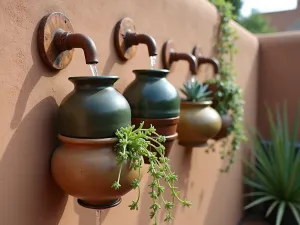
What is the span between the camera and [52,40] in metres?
0.93

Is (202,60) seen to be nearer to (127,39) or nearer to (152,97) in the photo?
(127,39)

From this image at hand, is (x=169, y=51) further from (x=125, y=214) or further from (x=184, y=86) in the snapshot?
(x=125, y=214)

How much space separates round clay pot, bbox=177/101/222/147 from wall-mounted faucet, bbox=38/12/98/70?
0.75 metres

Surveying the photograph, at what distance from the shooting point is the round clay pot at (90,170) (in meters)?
0.85

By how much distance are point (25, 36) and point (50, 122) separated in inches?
9.9

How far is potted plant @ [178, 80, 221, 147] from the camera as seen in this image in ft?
5.21

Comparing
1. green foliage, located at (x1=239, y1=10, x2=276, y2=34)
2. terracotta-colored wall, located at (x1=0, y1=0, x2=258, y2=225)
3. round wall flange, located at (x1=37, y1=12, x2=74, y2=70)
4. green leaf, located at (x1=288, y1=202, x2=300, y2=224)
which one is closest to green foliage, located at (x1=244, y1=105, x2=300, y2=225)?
green leaf, located at (x1=288, y1=202, x2=300, y2=224)

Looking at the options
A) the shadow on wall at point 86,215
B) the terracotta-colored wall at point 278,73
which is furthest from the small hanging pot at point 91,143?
the terracotta-colored wall at point 278,73

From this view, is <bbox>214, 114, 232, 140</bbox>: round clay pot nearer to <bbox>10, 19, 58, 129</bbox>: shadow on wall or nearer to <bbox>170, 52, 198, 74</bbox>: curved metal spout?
<bbox>170, 52, 198, 74</bbox>: curved metal spout

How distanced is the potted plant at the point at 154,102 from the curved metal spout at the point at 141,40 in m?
0.09

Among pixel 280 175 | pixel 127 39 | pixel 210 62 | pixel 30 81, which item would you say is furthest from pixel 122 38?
pixel 280 175

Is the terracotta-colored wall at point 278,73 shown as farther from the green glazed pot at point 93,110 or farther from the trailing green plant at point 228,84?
the green glazed pot at point 93,110

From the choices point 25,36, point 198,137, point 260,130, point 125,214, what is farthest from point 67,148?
point 260,130

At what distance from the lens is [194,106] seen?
1608 millimetres
